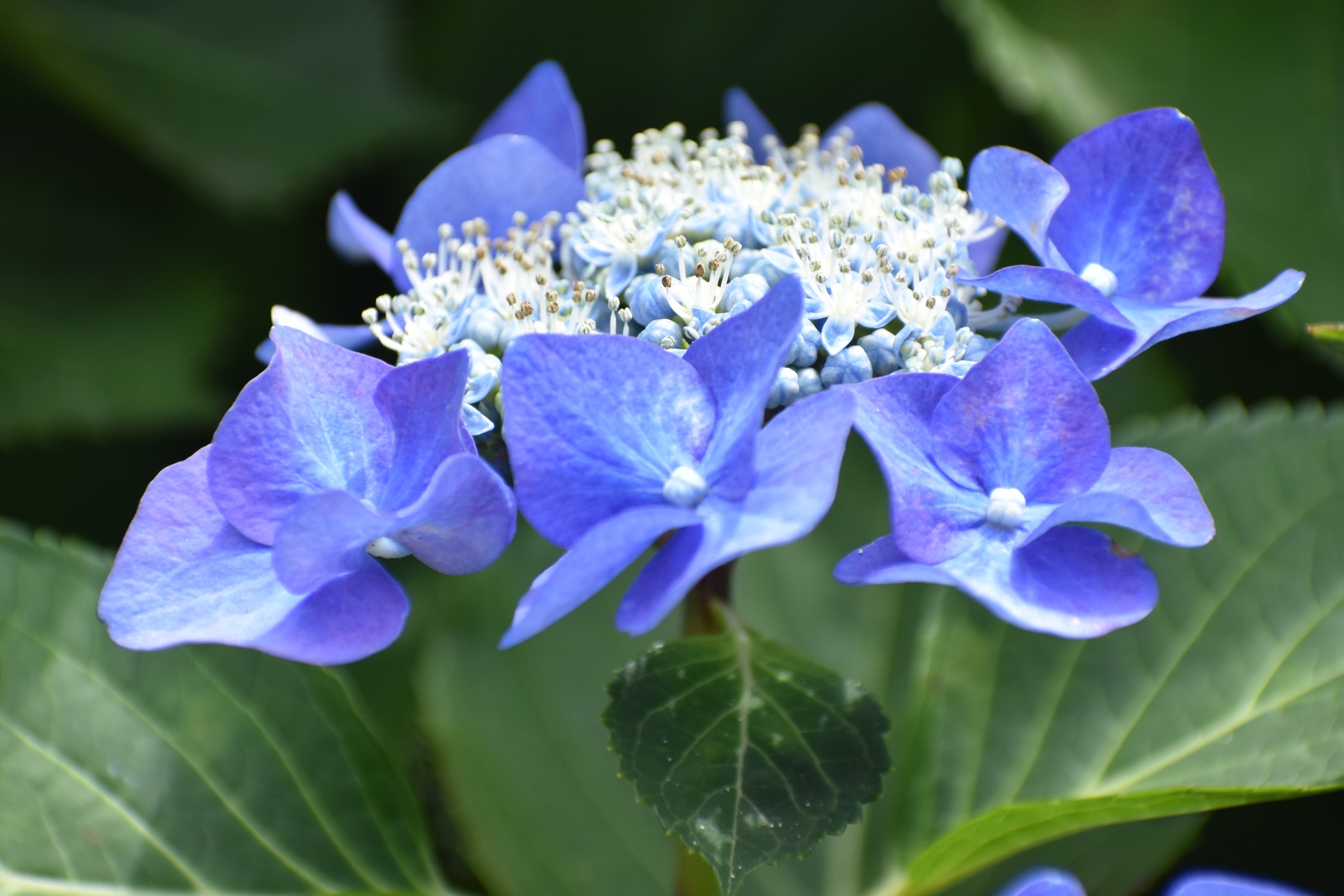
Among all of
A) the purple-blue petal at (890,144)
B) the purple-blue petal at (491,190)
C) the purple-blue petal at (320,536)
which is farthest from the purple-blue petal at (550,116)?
A: the purple-blue petal at (320,536)

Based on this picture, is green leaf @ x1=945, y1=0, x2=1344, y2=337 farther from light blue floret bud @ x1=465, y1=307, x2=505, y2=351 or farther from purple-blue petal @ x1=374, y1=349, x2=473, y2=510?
purple-blue petal @ x1=374, y1=349, x2=473, y2=510

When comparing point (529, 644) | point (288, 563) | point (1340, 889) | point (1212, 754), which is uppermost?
point (288, 563)

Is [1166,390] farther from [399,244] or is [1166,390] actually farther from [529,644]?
[399,244]

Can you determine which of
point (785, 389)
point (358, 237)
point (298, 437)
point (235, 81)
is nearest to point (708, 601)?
point (785, 389)

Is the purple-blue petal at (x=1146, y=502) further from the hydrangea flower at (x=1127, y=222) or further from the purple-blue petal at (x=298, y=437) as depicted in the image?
the purple-blue petal at (x=298, y=437)

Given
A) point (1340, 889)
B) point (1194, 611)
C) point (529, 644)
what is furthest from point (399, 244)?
point (1340, 889)

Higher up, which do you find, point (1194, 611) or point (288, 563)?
point (288, 563)

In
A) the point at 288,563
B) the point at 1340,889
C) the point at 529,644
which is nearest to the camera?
the point at 288,563
